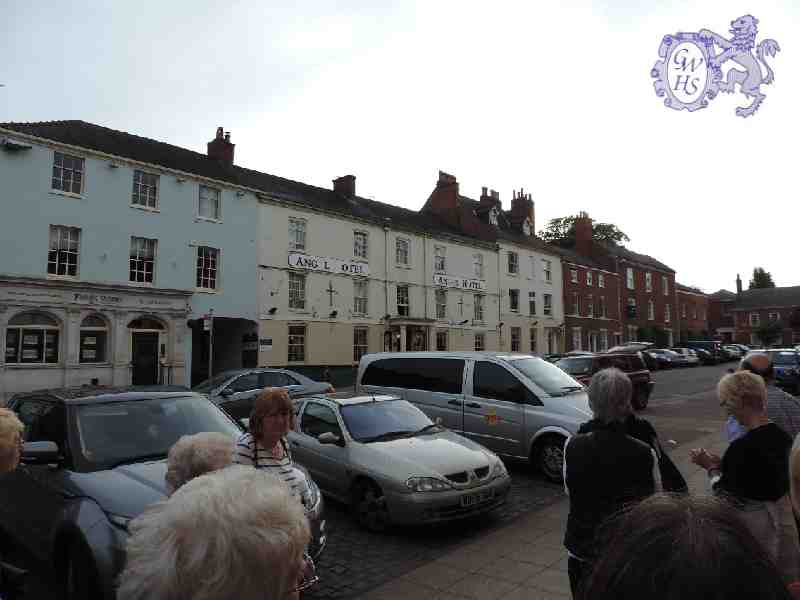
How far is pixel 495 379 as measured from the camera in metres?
9.38

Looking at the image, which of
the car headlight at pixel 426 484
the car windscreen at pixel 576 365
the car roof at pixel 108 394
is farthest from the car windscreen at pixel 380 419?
the car windscreen at pixel 576 365

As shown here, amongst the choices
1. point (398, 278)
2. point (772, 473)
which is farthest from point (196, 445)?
point (398, 278)

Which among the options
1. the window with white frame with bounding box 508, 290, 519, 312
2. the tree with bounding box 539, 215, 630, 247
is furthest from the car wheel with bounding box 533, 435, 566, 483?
the tree with bounding box 539, 215, 630, 247

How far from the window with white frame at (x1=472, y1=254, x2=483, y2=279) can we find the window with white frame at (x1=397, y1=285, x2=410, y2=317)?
6.80m

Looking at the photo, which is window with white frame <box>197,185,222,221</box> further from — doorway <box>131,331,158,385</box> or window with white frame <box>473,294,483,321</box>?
window with white frame <box>473,294,483,321</box>

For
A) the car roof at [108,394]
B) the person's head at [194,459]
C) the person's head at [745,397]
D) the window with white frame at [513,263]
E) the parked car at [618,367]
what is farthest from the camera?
the window with white frame at [513,263]

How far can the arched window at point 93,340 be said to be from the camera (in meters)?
20.8

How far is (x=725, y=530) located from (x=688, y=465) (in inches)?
365

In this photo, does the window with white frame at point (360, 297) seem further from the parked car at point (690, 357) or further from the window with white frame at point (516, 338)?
the parked car at point (690, 357)

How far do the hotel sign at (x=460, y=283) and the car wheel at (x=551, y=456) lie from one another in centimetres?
2544

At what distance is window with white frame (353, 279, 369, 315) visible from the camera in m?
29.6

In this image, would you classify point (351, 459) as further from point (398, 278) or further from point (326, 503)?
point (398, 278)

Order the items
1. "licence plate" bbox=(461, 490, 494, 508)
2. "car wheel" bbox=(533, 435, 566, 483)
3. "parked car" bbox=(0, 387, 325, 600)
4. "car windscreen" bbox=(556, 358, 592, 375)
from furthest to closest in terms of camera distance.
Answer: "car windscreen" bbox=(556, 358, 592, 375), "car wheel" bbox=(533, 435, 566, 483), "licence plate" bbox=(461, 490, 494, 508), "parked car" bbox=(0, 387, 325, 600)

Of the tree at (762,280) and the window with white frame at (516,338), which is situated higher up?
the tree at (762,280)
